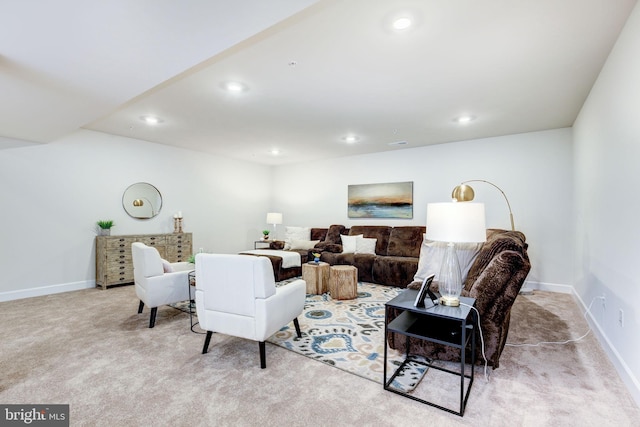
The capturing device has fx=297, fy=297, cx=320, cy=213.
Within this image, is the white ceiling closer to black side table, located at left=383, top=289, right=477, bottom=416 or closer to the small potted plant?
the small potted plant

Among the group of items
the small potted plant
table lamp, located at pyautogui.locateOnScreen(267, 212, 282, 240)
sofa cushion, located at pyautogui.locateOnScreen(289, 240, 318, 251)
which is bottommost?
sofa cushion, located at pyautogui.locateOnScreen(289, 240, 318, 251)

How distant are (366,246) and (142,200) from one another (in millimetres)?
4132

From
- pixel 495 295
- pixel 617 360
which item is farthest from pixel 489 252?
pixel 617 360

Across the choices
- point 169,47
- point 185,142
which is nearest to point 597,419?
point 169,47

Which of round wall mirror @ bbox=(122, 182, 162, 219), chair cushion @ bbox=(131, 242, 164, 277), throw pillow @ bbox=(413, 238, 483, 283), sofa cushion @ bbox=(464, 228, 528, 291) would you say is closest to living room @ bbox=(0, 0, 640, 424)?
round wall mirror @ bbox=(122, 182, 162, 219)

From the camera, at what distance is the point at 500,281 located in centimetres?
200

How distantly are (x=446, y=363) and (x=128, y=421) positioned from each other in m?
2.16

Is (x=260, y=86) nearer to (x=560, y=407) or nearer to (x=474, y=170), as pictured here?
(x=560, y=407)

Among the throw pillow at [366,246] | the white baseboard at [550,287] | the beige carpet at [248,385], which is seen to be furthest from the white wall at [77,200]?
the white baseboard at [550,287]

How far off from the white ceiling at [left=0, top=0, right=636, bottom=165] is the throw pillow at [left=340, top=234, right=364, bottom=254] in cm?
220

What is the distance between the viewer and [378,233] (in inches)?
225

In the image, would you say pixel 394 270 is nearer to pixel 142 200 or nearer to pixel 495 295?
pixel 495 295

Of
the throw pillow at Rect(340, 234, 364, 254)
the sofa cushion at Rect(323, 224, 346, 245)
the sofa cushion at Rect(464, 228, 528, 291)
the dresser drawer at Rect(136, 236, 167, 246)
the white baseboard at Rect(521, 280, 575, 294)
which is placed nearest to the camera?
the sofa cushion at Rect(464, 228, 528, 291)

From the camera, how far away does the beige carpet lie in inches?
66.7
